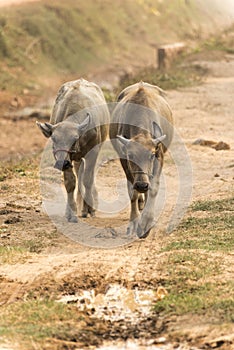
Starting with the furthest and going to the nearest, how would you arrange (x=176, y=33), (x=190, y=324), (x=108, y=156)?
(x=176, y=33) → (x=108, y=156) → (x=190, y=324)

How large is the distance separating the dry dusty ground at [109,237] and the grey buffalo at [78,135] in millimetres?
337

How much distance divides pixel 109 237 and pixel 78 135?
120 centimetres

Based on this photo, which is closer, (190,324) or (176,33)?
(190,324)

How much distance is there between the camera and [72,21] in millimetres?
26906

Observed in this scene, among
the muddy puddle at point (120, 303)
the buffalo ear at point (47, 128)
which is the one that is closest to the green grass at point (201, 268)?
the muddy puddle at point (120, 303)

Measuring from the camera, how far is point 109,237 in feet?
28.7

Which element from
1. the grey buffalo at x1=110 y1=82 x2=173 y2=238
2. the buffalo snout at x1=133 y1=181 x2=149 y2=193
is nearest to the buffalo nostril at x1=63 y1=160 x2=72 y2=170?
the grey buffalo at x1=110 y1=82 x2=173 y2=238

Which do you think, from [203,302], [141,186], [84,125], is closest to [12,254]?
[141,186]

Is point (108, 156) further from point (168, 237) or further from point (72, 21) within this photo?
point (72, 21)

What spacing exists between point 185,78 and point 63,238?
38.7 feet

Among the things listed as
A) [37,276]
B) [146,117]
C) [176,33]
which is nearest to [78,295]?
[37,276]

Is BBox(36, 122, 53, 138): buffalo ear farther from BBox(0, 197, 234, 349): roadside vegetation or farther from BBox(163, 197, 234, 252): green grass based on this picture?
BBox(163, 197, 234, 252): green grass

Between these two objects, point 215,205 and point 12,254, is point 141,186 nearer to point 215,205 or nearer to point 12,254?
point 12,254

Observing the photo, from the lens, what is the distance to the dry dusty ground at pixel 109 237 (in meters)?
6.97
